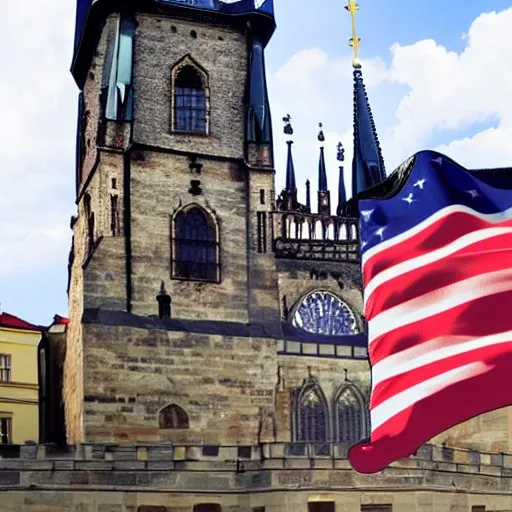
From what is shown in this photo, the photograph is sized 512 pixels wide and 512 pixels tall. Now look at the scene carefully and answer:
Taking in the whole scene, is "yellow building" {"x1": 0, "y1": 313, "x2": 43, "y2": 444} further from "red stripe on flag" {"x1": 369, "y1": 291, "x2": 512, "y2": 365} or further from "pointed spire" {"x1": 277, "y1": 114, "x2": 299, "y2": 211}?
"red stripe on flag" {"x1": 369, "y1": 291, "x2": 512, "y2": 365}

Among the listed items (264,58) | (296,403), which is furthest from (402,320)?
(264,58)

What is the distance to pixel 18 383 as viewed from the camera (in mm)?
47562

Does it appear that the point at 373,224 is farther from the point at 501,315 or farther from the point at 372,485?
the point at 372,485

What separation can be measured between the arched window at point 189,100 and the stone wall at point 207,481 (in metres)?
14.5

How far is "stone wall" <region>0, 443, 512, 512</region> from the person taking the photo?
33.2 metres

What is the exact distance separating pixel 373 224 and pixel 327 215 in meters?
33.4

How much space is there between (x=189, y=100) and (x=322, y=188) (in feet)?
37.4

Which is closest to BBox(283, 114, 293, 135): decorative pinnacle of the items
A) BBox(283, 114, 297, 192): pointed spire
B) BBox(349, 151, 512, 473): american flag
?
BBox(283, 114, 297, 192): pointed spire

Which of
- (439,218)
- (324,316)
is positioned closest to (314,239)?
(324,316)

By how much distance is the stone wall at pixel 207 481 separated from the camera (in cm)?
3316

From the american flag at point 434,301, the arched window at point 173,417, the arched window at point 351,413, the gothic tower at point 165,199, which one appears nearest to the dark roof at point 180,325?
the gothic tower at point 165,199

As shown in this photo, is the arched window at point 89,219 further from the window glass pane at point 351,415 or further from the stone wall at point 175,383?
the window glass pane at point 351,415

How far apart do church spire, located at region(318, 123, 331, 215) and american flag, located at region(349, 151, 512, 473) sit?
34.4 metres

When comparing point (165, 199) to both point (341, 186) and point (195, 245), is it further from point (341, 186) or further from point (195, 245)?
point (341, 186)
